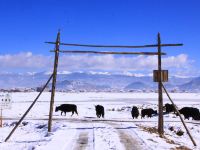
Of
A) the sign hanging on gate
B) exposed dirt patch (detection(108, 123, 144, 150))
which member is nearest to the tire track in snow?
exposed dirt patch (detection(108, 123, 144, 150))

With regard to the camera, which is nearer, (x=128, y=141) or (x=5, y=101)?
(x=128, y=141)

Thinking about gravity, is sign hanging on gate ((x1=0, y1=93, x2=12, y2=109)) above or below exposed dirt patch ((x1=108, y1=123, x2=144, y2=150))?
above

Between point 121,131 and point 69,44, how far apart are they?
6.76 m

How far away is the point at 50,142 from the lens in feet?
67.5

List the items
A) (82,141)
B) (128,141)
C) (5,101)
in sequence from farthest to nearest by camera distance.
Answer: (5,101) → (128,141) → (82,141)

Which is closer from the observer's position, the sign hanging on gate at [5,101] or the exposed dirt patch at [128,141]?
the exposed dirt patch at [128,141]

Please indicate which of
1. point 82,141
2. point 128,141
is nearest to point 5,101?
point 82,141

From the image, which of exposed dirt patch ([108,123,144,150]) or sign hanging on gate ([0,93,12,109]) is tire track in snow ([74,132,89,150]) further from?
sign hanging on gate ([0,93,12,109])

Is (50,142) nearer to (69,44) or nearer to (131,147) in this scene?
(131,147)

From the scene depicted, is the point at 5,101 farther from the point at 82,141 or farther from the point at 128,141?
the point at 128,141

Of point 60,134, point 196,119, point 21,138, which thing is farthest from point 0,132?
point 196,119

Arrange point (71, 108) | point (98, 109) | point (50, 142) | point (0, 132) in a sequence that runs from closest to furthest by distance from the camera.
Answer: point (50, 142) → point (0, 132) → point (98, 109) → point (71, 108)

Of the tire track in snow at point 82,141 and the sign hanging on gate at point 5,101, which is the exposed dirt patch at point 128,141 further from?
the sign hanging on gate at point 5,101

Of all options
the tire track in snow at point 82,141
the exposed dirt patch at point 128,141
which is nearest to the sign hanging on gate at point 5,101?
the tire track in snow at point 82,141
